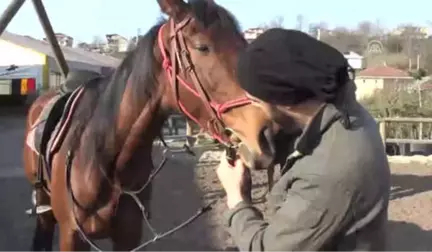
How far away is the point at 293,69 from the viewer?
181 cm

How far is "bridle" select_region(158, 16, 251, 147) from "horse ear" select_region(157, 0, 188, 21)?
0.04 meters

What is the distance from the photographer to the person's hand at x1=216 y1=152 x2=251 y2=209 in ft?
6.82

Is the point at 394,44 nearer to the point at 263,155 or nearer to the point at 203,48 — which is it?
the point at 203,48

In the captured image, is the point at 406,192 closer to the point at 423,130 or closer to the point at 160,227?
the point at 160,227

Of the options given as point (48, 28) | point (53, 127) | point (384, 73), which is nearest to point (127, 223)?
point (53, 127)

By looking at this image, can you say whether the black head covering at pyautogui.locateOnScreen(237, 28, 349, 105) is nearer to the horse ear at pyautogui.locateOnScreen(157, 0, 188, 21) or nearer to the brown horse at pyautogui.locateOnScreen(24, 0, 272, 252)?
the brown horse at pyautogui.locateOnScreen(24, 0, 272, 252)

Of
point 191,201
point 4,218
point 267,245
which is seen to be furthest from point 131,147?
point 191,201

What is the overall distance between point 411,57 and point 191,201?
5130cm

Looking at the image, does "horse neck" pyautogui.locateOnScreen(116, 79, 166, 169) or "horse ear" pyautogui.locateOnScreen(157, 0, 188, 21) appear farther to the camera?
"horse neck" pyautogui.locateOnScreen(116, 79, 166, 169)

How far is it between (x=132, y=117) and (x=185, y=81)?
1.65ft

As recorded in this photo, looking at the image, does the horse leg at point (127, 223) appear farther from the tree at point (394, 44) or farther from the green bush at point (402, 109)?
the tree at point (394, 44)

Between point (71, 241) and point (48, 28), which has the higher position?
point (48, 28)

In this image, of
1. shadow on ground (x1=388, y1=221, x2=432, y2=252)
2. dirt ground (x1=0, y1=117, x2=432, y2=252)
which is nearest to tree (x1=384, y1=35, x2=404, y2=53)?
dirt ground (x1=0, y1=117, x2=432, y2=252)

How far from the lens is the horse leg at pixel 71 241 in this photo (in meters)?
4.12
